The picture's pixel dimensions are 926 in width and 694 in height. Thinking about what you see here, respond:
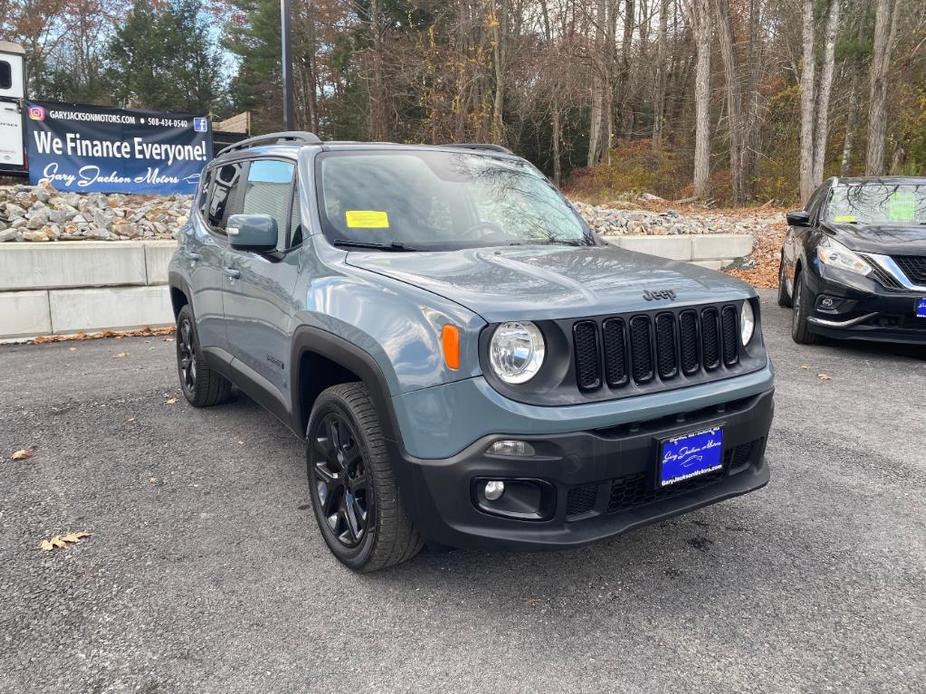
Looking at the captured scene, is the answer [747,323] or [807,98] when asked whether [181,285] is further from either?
[807,98]

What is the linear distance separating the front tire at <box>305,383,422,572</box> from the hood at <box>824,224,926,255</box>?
213 inches

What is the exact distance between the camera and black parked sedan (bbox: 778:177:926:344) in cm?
621

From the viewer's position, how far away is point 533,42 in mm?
26250

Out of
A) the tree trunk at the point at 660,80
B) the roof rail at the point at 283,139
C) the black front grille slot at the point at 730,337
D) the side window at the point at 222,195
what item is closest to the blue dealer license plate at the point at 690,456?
the black front grille slot at the point at 730,337

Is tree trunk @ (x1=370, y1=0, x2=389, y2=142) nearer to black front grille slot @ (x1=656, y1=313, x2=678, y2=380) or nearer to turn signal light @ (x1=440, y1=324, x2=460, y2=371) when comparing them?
black front grille slot @ (x1=656, y1=313, x2=678, y2=380)

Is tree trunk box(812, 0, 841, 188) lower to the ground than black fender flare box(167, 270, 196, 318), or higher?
higher

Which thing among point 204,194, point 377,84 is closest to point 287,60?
point 204,194

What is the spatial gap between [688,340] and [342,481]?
1.53 metres

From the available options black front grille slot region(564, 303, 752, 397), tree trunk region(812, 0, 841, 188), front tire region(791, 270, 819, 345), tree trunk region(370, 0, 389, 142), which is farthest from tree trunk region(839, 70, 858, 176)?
black front grille slot region(564, 303, 752, 397)

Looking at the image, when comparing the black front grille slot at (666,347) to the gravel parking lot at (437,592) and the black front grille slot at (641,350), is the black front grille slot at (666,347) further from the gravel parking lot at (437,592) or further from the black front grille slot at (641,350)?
the gravel parking lot at (437,592)

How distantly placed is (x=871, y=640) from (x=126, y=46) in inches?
1772

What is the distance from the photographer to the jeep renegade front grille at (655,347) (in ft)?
8.39

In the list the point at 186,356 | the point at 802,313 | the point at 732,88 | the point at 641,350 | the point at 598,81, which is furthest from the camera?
the point at 598,81

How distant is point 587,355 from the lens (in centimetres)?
255
